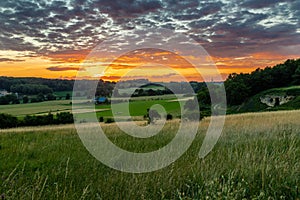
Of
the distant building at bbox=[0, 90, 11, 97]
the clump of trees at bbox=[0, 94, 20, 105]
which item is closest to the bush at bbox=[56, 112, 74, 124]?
the clump of trees at bbox=[0, 94, 20, 105]

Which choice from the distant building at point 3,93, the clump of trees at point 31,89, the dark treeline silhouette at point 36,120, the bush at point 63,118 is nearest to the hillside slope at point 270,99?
the bush at point 63,118

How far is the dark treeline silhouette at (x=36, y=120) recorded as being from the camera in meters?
35.7

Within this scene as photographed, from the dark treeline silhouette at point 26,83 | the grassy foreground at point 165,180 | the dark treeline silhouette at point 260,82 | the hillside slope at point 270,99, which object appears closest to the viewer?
the grassy foreground at point 165,180

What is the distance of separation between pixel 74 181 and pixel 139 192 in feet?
3.81

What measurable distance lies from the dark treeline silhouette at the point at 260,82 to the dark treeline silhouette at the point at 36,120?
6437cm

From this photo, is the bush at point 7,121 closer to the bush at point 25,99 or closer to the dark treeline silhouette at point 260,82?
the bush at point 25,99

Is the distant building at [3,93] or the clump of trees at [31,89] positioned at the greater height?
the clump of trees at [31,89]

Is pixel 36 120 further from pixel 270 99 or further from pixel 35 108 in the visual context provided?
pixel 270 99

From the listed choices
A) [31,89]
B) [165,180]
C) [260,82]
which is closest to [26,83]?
[31,89]

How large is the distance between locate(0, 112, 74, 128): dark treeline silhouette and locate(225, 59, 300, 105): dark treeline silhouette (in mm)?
64366

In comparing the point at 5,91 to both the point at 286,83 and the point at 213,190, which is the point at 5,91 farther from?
the point at 286,83

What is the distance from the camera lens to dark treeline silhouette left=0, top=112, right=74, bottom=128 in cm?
3566

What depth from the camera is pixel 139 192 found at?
3.69 metres

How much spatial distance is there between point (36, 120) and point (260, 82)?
2943 inches
